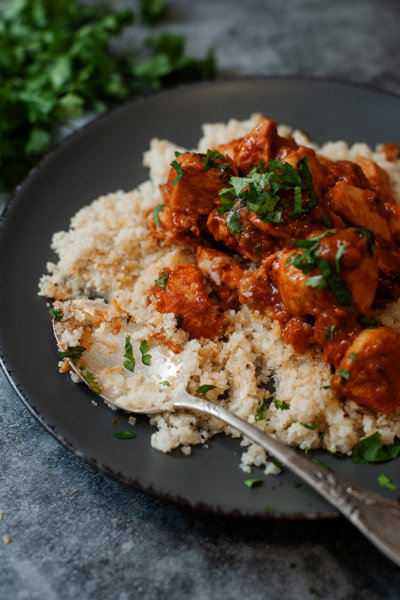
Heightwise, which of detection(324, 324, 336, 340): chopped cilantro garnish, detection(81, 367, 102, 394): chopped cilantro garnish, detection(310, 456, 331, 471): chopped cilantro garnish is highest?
detection(324, 324, 336, 340): chopped cilantro garnish

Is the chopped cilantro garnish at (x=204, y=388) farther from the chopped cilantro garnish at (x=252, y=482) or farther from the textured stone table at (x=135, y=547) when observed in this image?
the textured stone table at (x=135, y=547)

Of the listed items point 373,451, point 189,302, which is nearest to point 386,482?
point 373,451

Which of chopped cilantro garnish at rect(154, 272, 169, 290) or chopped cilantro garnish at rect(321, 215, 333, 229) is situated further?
chopped cilantro garnish at rect(154, 272, 169, 290)

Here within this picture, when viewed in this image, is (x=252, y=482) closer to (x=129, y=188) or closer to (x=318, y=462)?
(x=318, y=462)

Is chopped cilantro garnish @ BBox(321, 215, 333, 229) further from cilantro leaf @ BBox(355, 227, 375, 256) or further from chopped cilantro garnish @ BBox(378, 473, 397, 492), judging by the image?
chopped cilantro garnish @ BBox(378, 473, 397, 492)

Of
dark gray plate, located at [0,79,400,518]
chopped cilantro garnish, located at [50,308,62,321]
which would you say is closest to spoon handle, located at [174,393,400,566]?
dark gray plate, located at [0,79,400,518]

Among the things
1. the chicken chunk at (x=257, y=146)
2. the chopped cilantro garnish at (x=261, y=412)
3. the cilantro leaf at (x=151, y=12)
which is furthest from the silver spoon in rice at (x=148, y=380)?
the cilantro leaf at (x=151, y=12)

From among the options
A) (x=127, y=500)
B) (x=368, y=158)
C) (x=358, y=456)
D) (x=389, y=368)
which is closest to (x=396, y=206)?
(x=368, y=158)
